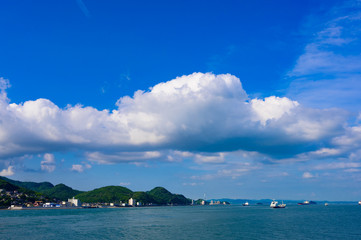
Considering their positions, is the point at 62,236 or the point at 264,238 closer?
the point at 264,238

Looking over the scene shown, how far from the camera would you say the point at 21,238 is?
91250 mm

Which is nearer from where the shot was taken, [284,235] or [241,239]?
[241,239]

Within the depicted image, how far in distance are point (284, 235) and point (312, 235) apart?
10.0 m

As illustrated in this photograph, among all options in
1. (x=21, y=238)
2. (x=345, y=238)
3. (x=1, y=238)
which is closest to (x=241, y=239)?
(x=345, y=238)

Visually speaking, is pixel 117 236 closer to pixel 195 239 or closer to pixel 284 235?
pixel 195 239

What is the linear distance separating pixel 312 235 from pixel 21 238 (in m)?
94.7

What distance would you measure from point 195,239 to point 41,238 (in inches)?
1910

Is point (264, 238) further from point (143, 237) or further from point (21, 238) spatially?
point (21, 238)

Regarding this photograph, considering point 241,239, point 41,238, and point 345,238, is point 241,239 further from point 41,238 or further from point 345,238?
point 41,238

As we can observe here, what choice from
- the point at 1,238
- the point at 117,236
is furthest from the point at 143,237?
the point at 1,238

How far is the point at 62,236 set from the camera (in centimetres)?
9888

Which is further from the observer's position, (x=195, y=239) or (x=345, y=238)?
(x=345, y=238)

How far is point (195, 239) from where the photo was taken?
8881 centimetres

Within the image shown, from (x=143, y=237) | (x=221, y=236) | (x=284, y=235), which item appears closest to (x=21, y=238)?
(x=143, y=237)
